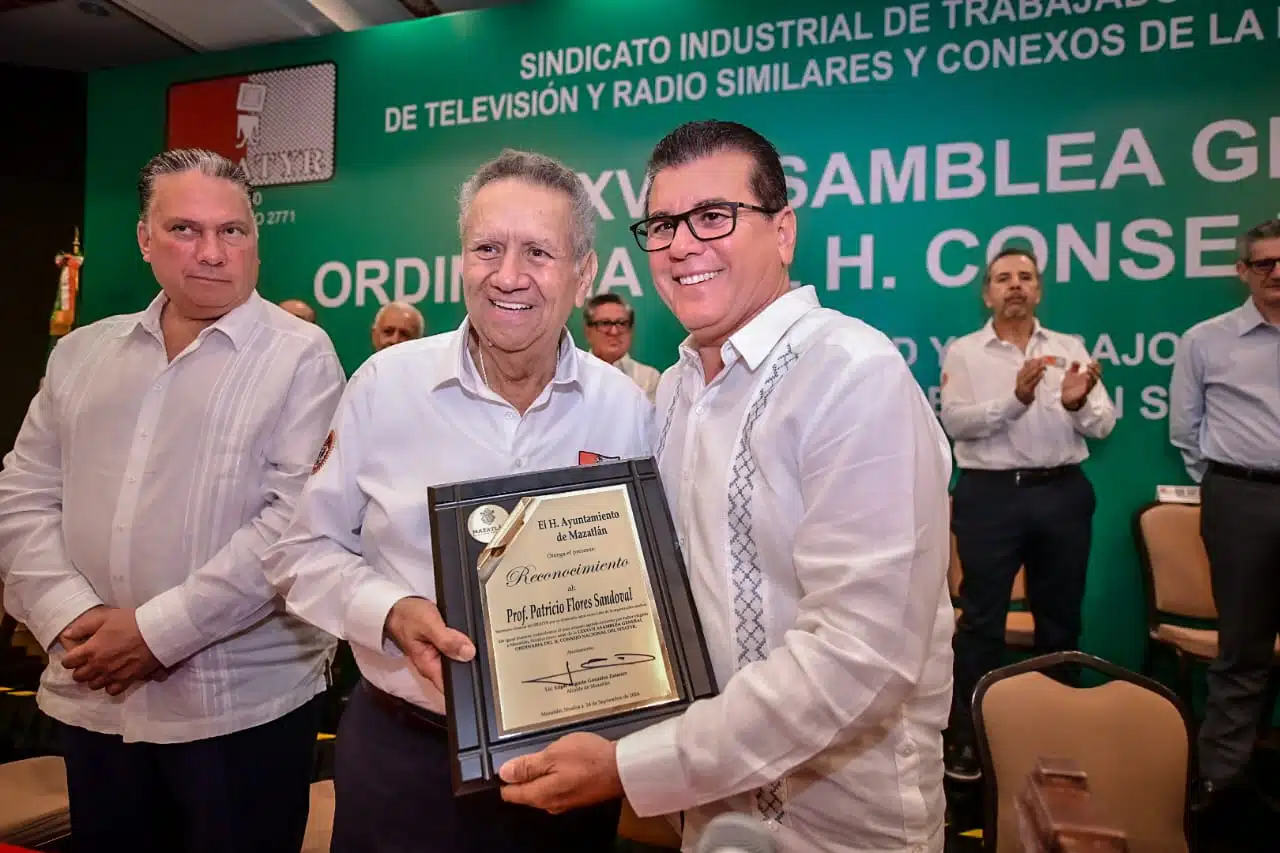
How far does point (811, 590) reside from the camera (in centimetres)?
109

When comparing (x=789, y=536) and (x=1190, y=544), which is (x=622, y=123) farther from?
(x=789, y=536)

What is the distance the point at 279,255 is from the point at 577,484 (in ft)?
16.1

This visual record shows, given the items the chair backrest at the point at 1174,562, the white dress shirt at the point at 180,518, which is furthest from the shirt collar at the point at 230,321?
the chair backrest at the point at 1174,562

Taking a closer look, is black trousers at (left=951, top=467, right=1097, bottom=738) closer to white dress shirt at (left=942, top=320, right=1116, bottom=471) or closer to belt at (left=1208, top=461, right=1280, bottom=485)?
white dress shirt at (left=942, top=320, right=1116, bottom=471)

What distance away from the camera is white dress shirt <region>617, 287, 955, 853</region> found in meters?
1.05

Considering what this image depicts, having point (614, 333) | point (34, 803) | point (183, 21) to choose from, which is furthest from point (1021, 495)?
point (183, 21)

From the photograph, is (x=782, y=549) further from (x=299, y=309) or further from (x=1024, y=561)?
(x=299, y=309)

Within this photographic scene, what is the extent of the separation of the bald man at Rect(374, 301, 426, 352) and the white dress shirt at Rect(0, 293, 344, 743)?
2.92m

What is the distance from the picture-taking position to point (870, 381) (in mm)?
1118

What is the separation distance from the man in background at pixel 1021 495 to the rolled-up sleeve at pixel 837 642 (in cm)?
280

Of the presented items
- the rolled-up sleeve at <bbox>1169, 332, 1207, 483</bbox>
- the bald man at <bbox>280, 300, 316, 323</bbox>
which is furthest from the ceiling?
the rolled-up sleeve at <bbox>1169, 332, 1207, 483</bbox>

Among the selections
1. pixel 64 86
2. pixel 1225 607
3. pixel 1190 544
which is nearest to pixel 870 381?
pixel 1225 607

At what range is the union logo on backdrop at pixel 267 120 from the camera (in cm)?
526

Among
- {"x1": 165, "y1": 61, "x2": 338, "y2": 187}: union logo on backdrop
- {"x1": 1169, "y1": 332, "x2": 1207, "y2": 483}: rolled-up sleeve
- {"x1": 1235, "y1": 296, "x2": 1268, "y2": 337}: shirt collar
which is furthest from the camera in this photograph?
{"x1": 165, "y1": 61, "x2": 338, "y2": 187}: union logo on backdrop
